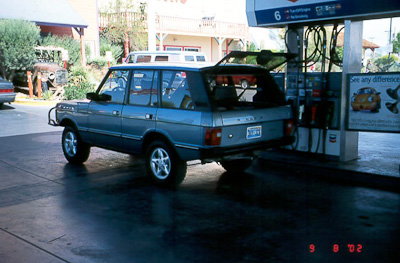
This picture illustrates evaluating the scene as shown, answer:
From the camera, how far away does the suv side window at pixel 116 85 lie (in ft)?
23.9

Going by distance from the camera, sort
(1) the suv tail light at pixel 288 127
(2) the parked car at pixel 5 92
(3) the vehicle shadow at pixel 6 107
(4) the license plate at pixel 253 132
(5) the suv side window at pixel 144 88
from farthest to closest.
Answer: (3) the vehicle shadow at pixel 6 107 → (2) the parked car at pixel 5 92 → (1) the suv tail light at pixel 288 127 → (5) the suv side window at pixel 144 88 → (4) the license plate at pixel 253 132

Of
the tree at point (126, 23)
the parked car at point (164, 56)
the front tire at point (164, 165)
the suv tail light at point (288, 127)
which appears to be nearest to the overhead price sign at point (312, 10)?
the suv tail light at point (288, 127)

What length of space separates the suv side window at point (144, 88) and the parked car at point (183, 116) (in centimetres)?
2

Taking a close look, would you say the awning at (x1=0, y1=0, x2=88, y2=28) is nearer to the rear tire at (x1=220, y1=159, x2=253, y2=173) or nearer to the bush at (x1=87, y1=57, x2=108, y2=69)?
the bush at (x1=87, y1=57, x2=108, y2=69)

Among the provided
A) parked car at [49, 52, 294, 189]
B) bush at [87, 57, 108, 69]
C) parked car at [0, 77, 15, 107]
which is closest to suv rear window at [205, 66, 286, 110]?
parked car at [49, 52, 294, 189]

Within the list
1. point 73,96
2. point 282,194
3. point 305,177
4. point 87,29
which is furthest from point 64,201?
point 87,29

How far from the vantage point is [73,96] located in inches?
742

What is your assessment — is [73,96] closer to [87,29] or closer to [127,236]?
[87,29]

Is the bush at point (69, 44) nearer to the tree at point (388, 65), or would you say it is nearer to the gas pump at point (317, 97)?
the tree at point (388, 65)

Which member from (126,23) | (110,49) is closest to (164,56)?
(110,49)

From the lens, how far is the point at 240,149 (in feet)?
20.6

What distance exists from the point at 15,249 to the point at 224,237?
7.09 feet
